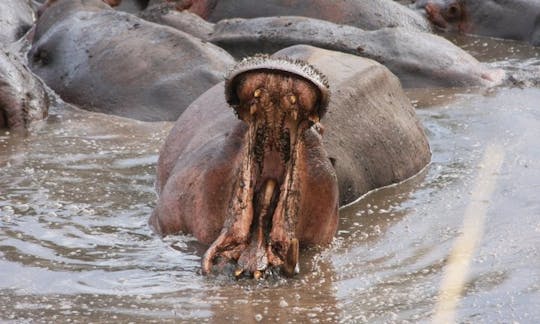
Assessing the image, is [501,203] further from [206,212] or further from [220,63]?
[220,63]

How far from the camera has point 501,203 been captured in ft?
21.8

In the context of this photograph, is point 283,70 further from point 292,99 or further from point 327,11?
point 327,11

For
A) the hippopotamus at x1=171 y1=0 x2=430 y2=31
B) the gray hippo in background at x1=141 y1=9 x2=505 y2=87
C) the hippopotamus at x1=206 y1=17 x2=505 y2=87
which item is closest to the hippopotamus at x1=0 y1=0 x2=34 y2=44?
the gray hippo in background at x1=141 y1=9 x2=505 y2=87

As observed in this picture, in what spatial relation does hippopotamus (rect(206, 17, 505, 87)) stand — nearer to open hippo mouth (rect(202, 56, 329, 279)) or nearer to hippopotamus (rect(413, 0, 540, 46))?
hippopotamus (rect(413, 0, 540, 46))

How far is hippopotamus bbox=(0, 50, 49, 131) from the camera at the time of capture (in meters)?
8.52

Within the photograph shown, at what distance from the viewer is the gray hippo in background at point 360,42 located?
9.84 m

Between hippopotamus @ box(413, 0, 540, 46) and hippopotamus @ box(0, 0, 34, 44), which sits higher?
hippopotamus @ box(0, 0, 34, 44)

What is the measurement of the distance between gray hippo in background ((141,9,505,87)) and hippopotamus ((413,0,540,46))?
6.94 ft

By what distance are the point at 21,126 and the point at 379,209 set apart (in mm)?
2930

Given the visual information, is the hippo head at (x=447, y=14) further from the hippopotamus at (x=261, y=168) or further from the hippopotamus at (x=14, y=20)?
the hippopotamus at (x=261, y=168)

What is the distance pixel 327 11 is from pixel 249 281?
637cm

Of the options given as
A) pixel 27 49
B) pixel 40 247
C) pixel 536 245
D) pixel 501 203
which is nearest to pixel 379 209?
pixel 501 203

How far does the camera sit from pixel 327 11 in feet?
37.0

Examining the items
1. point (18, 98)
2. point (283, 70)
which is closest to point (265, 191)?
point (283, 70)
